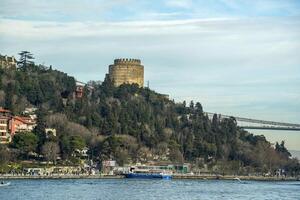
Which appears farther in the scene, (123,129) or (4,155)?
(123,129)

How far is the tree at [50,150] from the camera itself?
90.6 m

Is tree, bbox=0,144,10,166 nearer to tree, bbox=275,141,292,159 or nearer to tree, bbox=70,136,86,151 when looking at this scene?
tree, bbox=70,136,86,151

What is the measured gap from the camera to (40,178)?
272ft

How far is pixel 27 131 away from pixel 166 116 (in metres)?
30.2

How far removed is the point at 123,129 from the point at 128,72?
3621 centimetres

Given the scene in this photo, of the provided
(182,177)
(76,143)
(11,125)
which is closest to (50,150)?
(76,143)

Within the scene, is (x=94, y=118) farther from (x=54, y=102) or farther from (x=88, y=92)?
(x=88, y=92)

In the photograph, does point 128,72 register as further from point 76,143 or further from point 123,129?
point 76,143

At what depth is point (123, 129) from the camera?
4291 inches

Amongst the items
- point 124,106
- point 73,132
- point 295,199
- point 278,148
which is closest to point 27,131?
point 73,132

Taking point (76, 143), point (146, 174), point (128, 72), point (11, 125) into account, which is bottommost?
point (146, 174)

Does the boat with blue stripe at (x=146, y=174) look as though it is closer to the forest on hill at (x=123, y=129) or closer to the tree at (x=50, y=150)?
the forest on hill at (x=123, y=129)

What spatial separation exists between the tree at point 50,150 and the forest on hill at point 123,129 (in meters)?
0.20

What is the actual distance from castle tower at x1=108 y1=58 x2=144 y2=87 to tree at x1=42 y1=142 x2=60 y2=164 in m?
52.2
